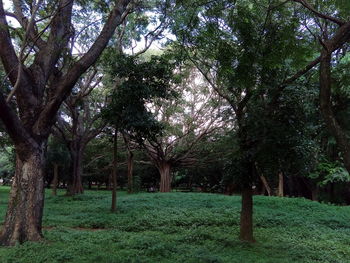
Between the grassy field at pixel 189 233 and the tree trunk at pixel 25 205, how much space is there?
0.44 meters

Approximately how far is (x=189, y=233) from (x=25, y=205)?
4131mm

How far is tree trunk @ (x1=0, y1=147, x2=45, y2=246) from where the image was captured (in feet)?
23.6

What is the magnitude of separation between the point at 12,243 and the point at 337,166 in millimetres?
14049

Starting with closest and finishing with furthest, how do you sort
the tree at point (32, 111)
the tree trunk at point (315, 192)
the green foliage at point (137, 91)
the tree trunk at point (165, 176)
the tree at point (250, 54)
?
the tree at point (250, 54) < the tree at point (32, 111) < the green foliage at point (137, 91) < the tree trunk at point (315, 192) < the tree trunk at point (165, 176)

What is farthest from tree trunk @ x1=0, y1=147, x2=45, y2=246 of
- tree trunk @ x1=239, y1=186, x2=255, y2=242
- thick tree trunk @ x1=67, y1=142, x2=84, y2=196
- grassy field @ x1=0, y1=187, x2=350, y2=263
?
thick tree trunk @ x1=67, y1=142, x2=84, y2=196

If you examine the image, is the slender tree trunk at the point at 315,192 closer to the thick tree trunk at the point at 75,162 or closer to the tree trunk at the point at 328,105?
the thick tree trunk at the point at 75,162

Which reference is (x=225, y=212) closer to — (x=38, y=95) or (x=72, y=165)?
(x=38, y=95)

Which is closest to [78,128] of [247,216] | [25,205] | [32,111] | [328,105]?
[32,111]

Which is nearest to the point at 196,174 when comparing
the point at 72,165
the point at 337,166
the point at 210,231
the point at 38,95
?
the point at 72,165

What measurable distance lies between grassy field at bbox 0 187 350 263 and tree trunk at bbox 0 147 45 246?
442mm

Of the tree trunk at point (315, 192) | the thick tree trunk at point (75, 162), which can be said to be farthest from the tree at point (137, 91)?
the tree trunk at point (315, 192)

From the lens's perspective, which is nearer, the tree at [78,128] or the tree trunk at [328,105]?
the tree trunk at [328,105]

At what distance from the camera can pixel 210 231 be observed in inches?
371

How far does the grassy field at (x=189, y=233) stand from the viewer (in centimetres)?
661
